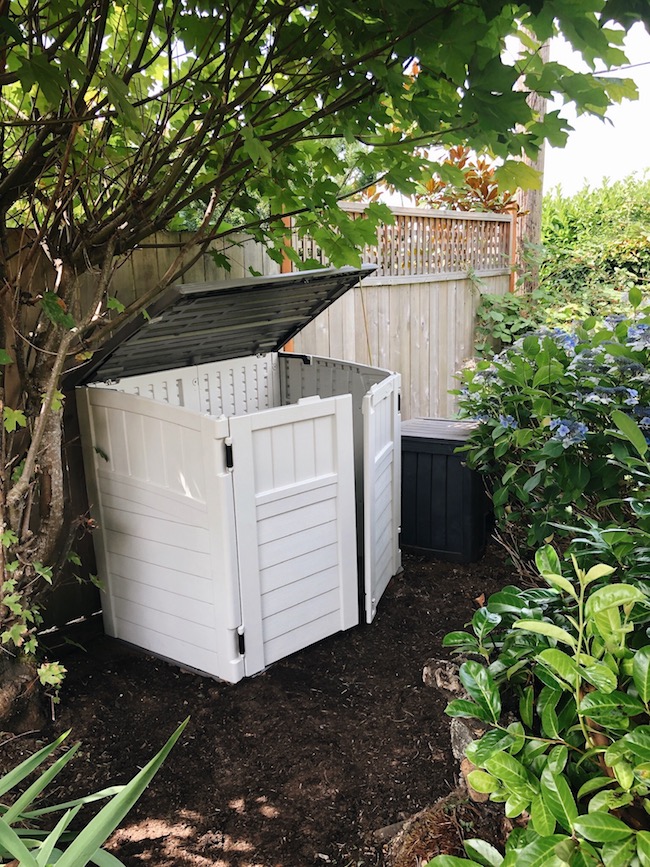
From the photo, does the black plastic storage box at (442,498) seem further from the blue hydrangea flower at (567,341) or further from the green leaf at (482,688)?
the green leaf at (482,688)

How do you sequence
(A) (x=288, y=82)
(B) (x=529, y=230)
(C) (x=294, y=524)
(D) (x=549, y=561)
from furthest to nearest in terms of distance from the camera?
(B) (x=529, y=230), (C) (x=294, y=524), (A) (x=288, y=82), (D) (x=549, y=561)

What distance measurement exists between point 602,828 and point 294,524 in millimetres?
2014

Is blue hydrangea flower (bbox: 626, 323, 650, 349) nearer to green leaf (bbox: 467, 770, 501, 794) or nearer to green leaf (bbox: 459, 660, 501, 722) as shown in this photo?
green leaf (bbox: 459, 660, 501, 722)

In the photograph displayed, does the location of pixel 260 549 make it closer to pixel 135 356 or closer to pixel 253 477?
pixel 253 477

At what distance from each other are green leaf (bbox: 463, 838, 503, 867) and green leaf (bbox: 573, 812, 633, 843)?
0.74ft

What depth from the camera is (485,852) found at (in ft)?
4.03

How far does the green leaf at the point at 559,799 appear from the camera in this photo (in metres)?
1.07

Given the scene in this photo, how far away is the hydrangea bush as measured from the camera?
2254mm

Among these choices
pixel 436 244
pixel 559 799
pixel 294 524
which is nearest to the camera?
pixel 559 799

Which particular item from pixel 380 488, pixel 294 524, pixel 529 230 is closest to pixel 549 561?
pixel 294 524

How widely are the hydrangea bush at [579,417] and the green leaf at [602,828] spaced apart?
106cm

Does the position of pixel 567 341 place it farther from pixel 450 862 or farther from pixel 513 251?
pixel 513 251

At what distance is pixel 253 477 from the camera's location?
2.77m

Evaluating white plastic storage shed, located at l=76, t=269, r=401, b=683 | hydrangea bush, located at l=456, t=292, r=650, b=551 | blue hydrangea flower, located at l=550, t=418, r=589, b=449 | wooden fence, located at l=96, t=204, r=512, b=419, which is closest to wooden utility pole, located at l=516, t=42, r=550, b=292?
wooden fence, located at l=96, t=204, r=512, b=419
